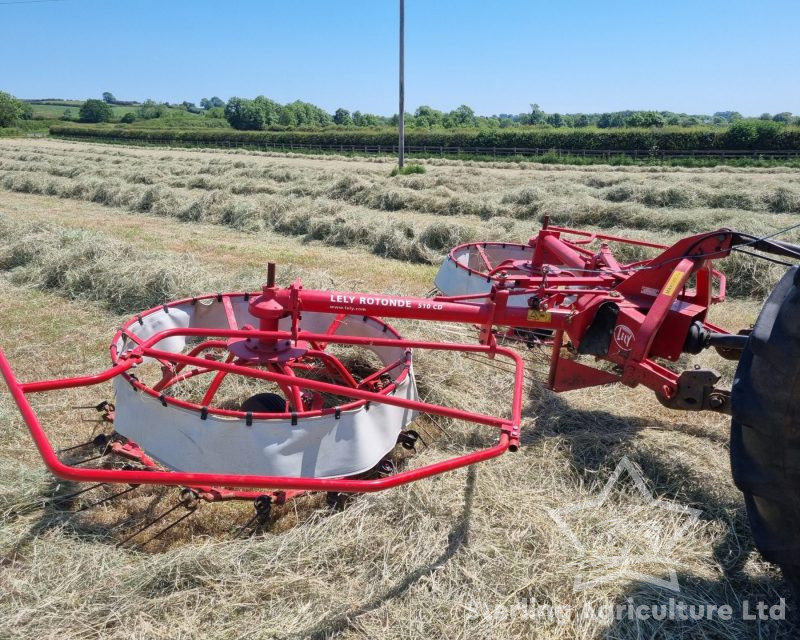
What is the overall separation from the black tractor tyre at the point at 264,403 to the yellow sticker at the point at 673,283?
7.87 feet

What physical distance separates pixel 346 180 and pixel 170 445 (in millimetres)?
12806

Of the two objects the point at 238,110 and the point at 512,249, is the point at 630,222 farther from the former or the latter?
the point at 238,110

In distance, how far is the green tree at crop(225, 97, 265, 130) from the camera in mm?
73375

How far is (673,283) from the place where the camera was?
321cm

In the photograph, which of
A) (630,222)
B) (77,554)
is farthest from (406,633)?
(630,222)

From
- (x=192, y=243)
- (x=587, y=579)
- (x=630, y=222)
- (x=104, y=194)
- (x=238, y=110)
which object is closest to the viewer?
(x=587, y=579)

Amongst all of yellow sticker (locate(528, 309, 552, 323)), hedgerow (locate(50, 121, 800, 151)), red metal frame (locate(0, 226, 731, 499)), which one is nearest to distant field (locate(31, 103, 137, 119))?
hedgerow (locate(50, 121, 800, 151))

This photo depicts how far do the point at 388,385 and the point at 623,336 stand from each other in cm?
138

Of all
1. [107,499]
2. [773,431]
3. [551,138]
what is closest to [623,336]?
[773,431]

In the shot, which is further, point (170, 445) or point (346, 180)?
point (346, 180)

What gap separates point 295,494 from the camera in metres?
3.26

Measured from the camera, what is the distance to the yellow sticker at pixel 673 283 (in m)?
3.18

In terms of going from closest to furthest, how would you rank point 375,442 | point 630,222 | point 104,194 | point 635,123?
point 375,442, point 630,222, point 104,194, point 635,123

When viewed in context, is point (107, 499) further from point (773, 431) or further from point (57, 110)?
point (57, 110)
